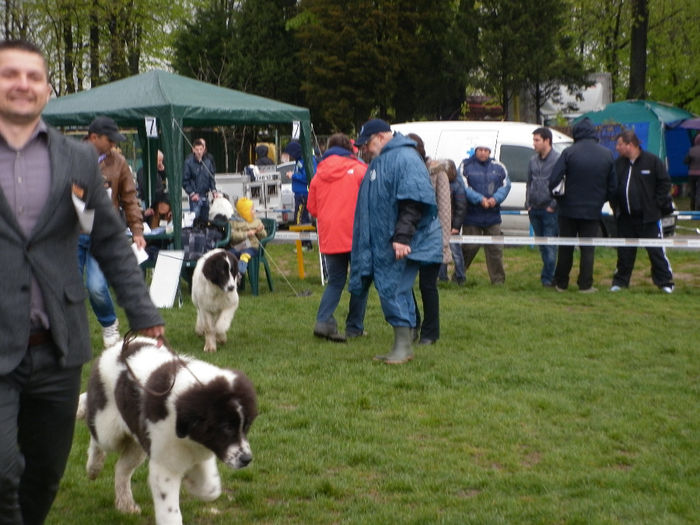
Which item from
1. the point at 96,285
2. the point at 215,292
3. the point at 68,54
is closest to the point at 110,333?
the point at 96,285

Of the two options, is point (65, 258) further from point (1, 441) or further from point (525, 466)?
point (525, 466)

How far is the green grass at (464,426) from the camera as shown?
5.00 metres

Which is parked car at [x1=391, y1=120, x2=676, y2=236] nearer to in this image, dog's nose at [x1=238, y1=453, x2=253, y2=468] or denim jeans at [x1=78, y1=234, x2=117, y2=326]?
denim jeans at [x1=78, y1=234, x2=117, y2=326]

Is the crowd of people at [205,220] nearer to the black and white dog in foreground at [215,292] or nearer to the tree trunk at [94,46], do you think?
the black and white dog in foreground at [215,292]

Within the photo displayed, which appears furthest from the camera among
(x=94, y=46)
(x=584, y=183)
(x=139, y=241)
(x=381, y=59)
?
(x=381, y=59)

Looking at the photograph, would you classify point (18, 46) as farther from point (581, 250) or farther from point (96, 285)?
point (581, 250)

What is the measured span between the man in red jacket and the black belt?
600 cm

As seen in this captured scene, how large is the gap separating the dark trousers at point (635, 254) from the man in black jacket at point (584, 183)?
592 mm

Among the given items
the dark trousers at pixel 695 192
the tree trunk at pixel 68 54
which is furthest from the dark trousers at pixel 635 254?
the tree trunk at pixel 68 54

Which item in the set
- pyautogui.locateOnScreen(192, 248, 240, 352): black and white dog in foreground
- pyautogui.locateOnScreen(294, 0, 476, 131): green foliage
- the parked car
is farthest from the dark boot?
pyautogui.locateOnScreen(294, 0, 476, 131): green foliage

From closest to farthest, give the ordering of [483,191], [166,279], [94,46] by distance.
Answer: [166,279]
[483,191]
[94,46]

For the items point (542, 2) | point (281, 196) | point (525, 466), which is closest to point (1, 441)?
point (525, 466)

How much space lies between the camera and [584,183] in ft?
40.8

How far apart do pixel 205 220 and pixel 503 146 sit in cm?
738
